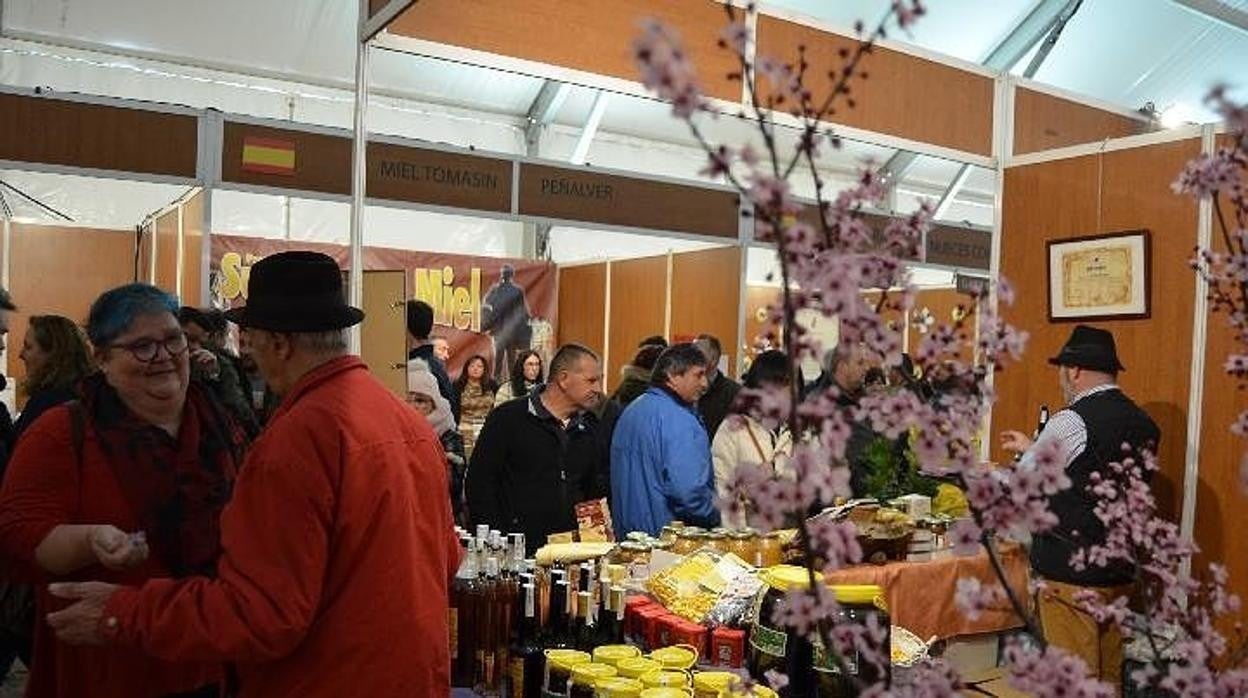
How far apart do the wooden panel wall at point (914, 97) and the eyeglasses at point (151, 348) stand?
2.83 metres

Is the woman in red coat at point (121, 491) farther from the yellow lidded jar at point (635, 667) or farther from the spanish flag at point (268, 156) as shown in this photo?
the spanish flag at point (268, 156)

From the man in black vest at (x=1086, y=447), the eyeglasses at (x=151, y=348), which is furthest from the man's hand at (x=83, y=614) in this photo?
the man in black vest at (x=1086, y=447)

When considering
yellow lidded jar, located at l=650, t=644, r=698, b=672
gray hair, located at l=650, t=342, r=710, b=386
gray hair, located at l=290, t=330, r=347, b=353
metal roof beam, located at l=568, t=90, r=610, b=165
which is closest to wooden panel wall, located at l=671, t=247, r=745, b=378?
gray hair, located at l=650, t=342, r=710, b=386

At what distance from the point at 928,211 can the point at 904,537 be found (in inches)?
105

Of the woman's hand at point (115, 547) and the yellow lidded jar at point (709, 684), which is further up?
the woman's hand at point (115, 547)

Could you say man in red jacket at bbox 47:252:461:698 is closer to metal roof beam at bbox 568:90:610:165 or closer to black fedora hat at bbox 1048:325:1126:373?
black fedora hat at bbox 1048:325:1126:373

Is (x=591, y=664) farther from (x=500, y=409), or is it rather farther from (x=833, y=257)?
(x=500, y=409)

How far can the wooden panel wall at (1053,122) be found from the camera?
4.52 metres

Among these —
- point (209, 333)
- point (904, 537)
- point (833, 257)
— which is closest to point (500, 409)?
point (209, 333)

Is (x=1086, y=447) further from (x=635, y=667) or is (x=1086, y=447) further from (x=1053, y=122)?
(x=1053, y=122)

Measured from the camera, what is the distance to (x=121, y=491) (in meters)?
1.77

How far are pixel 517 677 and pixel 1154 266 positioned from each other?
282 centimetres

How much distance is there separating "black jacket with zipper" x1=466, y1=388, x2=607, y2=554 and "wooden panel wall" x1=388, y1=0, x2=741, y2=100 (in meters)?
1.21

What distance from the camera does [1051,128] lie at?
4.60 meters
